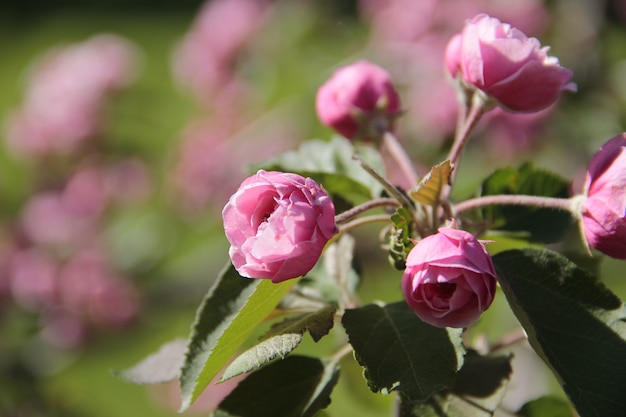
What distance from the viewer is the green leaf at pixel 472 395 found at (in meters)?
0.74

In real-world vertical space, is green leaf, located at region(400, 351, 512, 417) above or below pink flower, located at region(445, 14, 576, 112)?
below

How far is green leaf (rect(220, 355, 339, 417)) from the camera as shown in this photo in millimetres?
769

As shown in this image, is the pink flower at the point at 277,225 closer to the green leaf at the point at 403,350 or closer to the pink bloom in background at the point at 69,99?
the green leaf at the point at 403,350

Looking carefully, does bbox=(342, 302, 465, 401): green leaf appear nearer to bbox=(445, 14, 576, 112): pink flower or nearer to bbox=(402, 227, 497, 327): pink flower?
bbox=(402, 227, 497, 327): pink flower

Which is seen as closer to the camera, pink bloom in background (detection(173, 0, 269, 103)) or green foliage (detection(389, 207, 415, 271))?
green foliage (detection(389, 207, 415, 271))

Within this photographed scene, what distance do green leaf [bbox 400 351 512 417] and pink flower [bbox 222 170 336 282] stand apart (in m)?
0.19

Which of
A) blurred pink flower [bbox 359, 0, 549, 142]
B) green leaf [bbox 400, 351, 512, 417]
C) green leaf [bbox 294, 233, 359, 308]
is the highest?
green leaf [bbox 294, 233, 359, 308]

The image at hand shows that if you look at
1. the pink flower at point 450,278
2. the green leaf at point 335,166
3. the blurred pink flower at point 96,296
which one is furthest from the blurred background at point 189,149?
the pink flower at point 450,278

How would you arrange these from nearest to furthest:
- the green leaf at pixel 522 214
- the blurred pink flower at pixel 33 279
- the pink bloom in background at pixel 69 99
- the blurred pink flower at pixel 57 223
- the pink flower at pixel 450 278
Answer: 1. the pink flower at pixel 450 278
2. the green leaf at pixel 522 214
3. the blurred pink flower at pixel 33 279
4. the blurred pink flower at pixel 57 223
5. the pink bloom in background at pixel 69 99

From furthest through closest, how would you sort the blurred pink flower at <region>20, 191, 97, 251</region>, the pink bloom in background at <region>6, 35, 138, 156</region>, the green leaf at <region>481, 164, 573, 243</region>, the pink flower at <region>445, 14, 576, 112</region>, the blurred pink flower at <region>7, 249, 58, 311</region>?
the pink bloom in background at <region>6, 35, 138, 156</region>, the blurred pink flower at <region>20, 191, 97, 251</region>, the blurred pink flower at <region>7, 249, 58, 311</region>, the green leaf at <region>481, 164, 573, 243</region>, the pink flower at <region>445, 14, 576, 112</region>

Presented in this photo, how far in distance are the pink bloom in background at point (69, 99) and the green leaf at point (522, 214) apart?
2279 mm

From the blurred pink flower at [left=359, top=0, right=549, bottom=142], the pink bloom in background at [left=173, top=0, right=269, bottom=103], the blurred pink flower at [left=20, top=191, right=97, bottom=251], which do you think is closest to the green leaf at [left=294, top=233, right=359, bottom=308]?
the blurred pink flower at [left=359, top=0, right=549, bottom=142]

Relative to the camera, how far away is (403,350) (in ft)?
2.27

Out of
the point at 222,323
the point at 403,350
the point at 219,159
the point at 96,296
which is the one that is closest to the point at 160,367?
the point at 222,323
